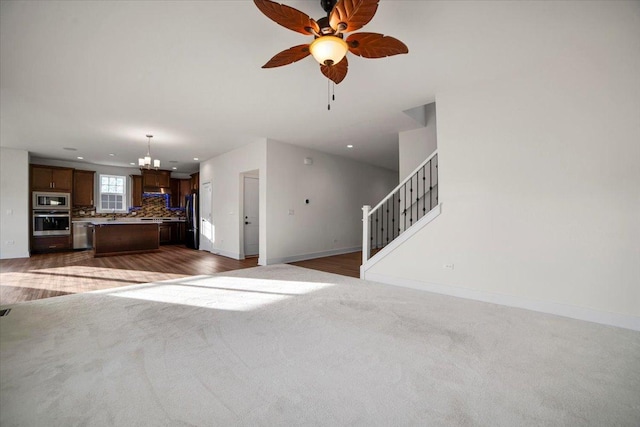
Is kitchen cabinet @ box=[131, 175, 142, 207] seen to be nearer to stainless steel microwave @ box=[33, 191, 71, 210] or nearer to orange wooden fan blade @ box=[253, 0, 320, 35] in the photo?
stainless steel microwave @ box=[33, 191, 71, 210]

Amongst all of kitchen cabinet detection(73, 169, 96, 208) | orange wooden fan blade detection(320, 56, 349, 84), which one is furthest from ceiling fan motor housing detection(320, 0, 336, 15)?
kitchen cabinet detection(73, 169, 96, 208)

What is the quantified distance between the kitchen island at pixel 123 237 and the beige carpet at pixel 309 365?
4.46 metres

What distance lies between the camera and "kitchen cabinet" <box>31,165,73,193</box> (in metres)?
7.79

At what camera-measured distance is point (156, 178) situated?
10016 millimetres

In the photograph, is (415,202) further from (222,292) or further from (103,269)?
(103,269)

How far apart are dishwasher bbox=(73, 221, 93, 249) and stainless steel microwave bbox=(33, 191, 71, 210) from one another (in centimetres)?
63

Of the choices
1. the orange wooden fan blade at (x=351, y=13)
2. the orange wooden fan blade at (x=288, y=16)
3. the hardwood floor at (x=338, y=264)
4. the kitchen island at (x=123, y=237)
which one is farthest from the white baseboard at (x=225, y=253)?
the orange wooden fan blade at (x=351, y=13)

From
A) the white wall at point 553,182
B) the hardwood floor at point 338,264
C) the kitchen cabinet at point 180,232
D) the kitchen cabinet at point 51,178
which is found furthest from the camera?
the kitchen cabinet at point 180,232

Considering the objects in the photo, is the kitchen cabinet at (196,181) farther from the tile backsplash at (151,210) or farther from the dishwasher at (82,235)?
the dishwasher at (82,235)

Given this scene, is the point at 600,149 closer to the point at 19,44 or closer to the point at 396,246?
the point at 396,246

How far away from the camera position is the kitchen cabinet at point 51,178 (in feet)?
25.6

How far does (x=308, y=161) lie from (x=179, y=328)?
16.3 ft

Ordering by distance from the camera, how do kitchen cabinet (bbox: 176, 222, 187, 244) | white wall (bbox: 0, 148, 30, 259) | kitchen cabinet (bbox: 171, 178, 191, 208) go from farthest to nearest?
kitchen cabinet (bbox: 171, 178, 191, 208) → kitchen cabinet (bbox: 176, 222, 187, 244) → white wall (bbox: 0, 148, 30, 259)

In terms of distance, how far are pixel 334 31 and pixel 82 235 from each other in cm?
1033
